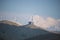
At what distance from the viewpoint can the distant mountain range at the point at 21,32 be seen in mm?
2711

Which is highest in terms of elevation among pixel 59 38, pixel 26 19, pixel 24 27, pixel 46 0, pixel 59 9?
pixel 46 0

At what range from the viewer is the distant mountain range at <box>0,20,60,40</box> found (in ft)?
8.89

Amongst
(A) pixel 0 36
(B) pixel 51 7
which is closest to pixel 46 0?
(B) pixel 51 7

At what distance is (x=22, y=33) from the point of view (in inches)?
108

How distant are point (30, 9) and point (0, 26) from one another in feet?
2.87

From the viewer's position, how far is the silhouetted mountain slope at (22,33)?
8.89 feet

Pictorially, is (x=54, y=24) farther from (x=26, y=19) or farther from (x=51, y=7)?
(x=26, y=19)

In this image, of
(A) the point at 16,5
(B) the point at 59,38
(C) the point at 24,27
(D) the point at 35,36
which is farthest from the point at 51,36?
(A) the point at 16,5

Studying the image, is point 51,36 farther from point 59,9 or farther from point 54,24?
point 59,9

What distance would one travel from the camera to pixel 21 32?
2.76 meters

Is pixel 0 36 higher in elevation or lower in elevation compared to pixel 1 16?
lower

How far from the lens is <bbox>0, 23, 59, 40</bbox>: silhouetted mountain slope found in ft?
8.89

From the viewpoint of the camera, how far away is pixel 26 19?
9.21 feet

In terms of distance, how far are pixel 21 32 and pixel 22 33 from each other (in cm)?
4
